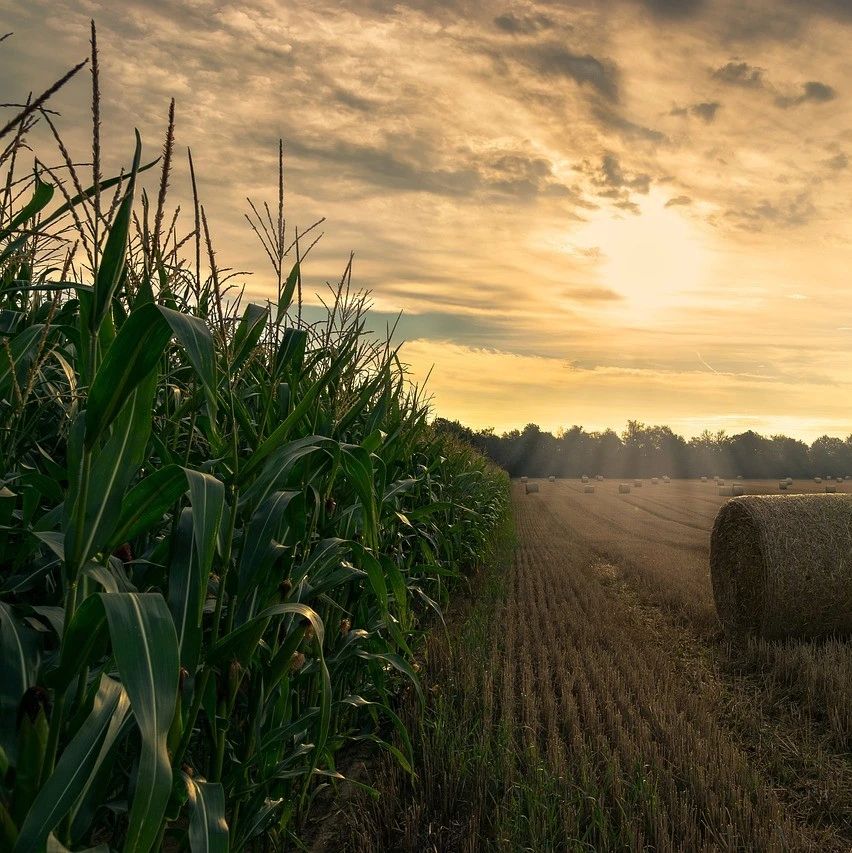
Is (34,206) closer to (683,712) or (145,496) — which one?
(145,496)

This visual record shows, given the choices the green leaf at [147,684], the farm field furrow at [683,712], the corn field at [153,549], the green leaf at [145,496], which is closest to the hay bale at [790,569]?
the farm field furrow at [683,712]

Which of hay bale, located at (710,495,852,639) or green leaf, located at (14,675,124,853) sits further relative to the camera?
hay bale, located at (710,495,852,639)

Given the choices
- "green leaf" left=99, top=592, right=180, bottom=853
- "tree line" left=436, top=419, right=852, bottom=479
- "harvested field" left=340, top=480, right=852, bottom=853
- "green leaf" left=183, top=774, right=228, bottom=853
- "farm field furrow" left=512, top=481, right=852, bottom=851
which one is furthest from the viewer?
"tree line" left=436, top=419, right=852, bottom=479

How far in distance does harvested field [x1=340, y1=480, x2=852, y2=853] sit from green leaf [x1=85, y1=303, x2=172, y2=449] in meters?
2.51

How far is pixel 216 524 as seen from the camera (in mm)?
1408

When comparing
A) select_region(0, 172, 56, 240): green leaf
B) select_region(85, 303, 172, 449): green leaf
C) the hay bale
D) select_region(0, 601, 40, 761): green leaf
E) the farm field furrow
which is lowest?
the farm field furrow

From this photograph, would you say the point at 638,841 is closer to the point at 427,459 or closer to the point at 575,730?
the point at 575,730

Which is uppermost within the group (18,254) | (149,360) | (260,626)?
(18,254)

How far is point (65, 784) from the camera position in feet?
4.25

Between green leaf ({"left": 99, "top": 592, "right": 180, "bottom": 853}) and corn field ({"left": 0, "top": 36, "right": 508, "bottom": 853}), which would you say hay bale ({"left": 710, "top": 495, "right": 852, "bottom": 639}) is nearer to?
corn field ({"left": 0, "top": 36, "right": 508, "bottom": 853})

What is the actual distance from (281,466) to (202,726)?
1056 millimetres

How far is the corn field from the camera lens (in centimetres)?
127

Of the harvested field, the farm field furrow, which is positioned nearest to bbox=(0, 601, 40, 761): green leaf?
the harvested field

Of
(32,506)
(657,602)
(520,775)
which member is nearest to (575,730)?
(520,775)
